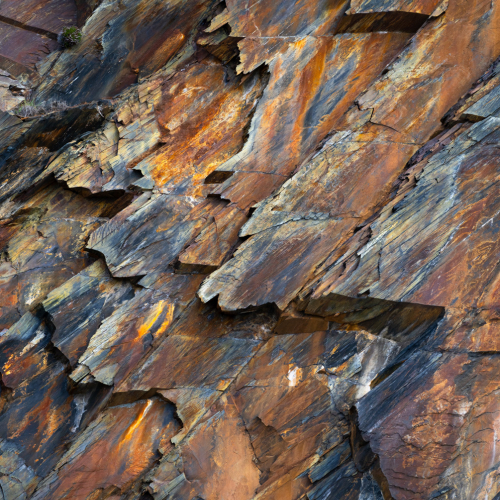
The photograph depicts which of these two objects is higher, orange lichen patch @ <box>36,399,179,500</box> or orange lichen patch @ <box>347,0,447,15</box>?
orange lichen patch @ <box>347,0,447,15</box>

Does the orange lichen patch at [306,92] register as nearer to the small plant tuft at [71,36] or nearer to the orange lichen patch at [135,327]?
the orange lichen patch at [135,327]

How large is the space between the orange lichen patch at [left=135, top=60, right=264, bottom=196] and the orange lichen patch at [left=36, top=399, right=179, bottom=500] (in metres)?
5.08

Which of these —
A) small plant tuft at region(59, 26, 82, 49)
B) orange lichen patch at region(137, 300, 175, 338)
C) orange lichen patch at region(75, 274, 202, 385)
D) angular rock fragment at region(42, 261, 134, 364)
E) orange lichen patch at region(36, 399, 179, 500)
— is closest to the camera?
orange lichen patch at region(36, 399, 179, 500)

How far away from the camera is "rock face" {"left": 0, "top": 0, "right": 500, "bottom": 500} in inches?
316

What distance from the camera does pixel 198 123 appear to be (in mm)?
12898

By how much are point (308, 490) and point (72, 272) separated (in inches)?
296

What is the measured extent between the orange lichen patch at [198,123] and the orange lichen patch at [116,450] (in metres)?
5.08

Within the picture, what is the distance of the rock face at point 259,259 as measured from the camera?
26.4ft

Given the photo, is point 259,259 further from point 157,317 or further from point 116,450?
point 116,450

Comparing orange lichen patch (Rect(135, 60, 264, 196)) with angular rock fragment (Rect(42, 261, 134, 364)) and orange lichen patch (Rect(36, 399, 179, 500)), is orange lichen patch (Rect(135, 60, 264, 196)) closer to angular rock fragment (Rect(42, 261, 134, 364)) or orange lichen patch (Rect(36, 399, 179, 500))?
angular rock fragment (Rect(42, 261, 134, 364))

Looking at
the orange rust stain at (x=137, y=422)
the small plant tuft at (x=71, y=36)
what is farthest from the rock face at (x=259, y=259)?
the small plant tuft at (x=71, y=36)

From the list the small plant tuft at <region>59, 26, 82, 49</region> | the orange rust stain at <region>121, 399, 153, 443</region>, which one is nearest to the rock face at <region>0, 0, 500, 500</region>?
the orange rust stain at <region>121, 399, 153, 443</region>

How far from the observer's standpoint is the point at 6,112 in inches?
578

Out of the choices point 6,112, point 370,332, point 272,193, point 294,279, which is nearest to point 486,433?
point 370,332
